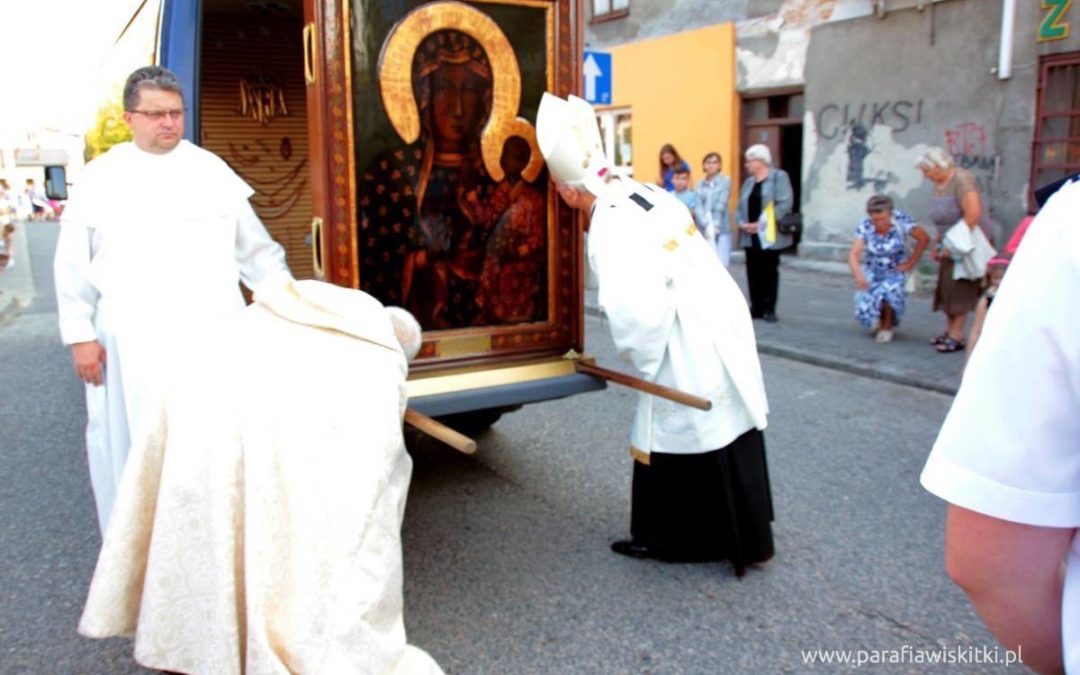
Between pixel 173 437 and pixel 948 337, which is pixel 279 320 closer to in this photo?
pixel 173 437

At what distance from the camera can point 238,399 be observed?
2.16 metres

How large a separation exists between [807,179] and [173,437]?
35.7 ft

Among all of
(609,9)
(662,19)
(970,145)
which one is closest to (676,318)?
(970,145)

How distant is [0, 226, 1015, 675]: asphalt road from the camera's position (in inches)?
114

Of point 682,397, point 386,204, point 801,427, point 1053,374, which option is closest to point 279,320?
point 386,204

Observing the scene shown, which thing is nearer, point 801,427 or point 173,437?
point 173,437

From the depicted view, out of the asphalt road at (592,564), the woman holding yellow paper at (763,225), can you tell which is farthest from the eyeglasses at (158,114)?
the woman holding yellow paper at (763,225)

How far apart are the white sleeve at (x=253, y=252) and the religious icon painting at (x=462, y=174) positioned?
412 mm

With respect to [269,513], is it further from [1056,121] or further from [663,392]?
[1056,121]

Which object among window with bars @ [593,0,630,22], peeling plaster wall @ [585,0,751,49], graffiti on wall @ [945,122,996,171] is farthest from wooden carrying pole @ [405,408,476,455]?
window with bars @ [593,0,630,22]

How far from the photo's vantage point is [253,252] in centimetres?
346

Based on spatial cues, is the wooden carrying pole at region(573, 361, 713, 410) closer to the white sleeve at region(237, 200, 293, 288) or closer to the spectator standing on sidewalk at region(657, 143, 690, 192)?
the white sleeve at region(237, 200, 293, 288)

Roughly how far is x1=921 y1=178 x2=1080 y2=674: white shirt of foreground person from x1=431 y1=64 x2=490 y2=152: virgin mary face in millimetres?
2693

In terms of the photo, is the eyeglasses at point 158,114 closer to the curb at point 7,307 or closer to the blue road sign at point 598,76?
the blue road sign at point 598,76
